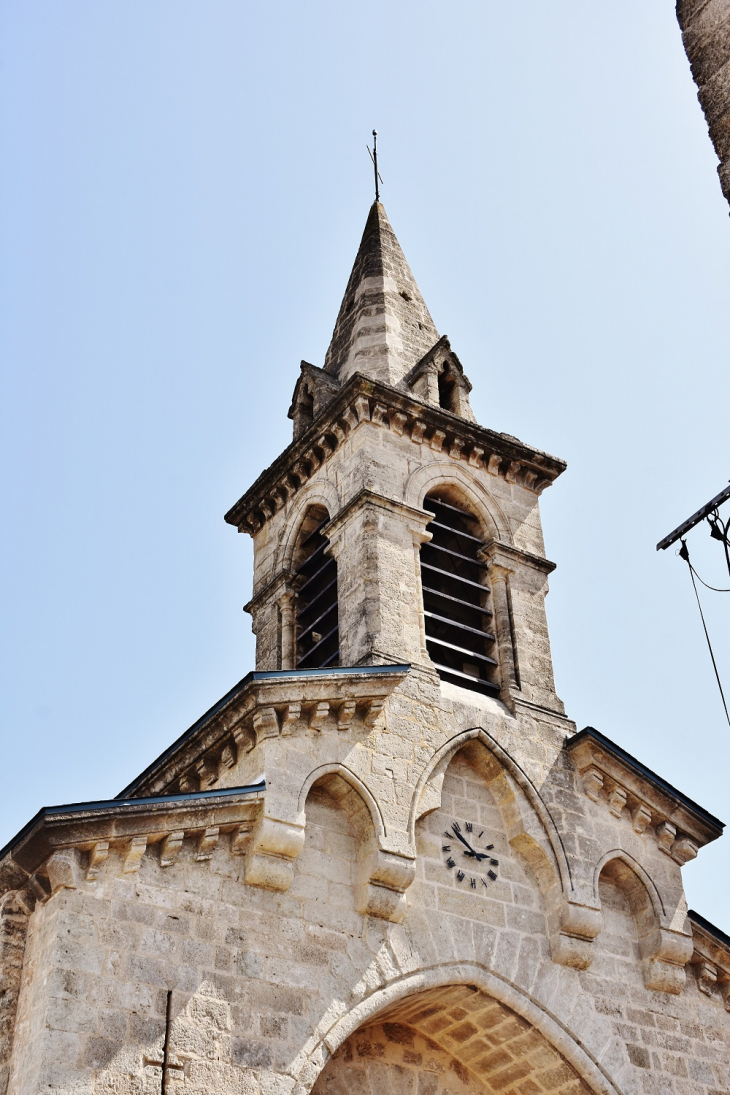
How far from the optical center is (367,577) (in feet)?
37.2

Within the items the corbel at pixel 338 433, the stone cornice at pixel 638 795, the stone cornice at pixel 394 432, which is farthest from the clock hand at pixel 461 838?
the corbel at pixel 338 433

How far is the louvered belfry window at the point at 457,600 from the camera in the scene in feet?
38.5

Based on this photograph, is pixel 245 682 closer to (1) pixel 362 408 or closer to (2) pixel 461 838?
(2) pixel 461 838

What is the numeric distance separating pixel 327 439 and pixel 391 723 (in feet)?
11.9

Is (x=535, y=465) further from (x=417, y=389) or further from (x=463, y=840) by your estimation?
(x=463, y=840)

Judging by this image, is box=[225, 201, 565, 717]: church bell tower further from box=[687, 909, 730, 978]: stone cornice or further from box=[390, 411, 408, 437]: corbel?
box=[687, 909, 730, 978]: stone cornice

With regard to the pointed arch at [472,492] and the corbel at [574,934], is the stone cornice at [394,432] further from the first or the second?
Answer: the corbel at [574,934]

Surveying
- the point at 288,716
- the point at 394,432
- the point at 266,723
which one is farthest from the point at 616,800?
the point at 394,432

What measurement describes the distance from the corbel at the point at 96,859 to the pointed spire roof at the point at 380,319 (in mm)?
6579

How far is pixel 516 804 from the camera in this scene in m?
10.5

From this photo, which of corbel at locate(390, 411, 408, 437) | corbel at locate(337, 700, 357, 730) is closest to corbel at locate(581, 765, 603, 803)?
corbel at locate(337, 700, 357, 730)

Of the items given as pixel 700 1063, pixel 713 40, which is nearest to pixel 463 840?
pixel 700 1063

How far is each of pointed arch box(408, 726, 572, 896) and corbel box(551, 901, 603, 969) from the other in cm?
17

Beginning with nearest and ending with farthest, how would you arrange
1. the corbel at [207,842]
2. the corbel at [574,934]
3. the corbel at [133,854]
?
the corbel at [133,854]
the corbel at [207,842]
the corbel at [574,934]
